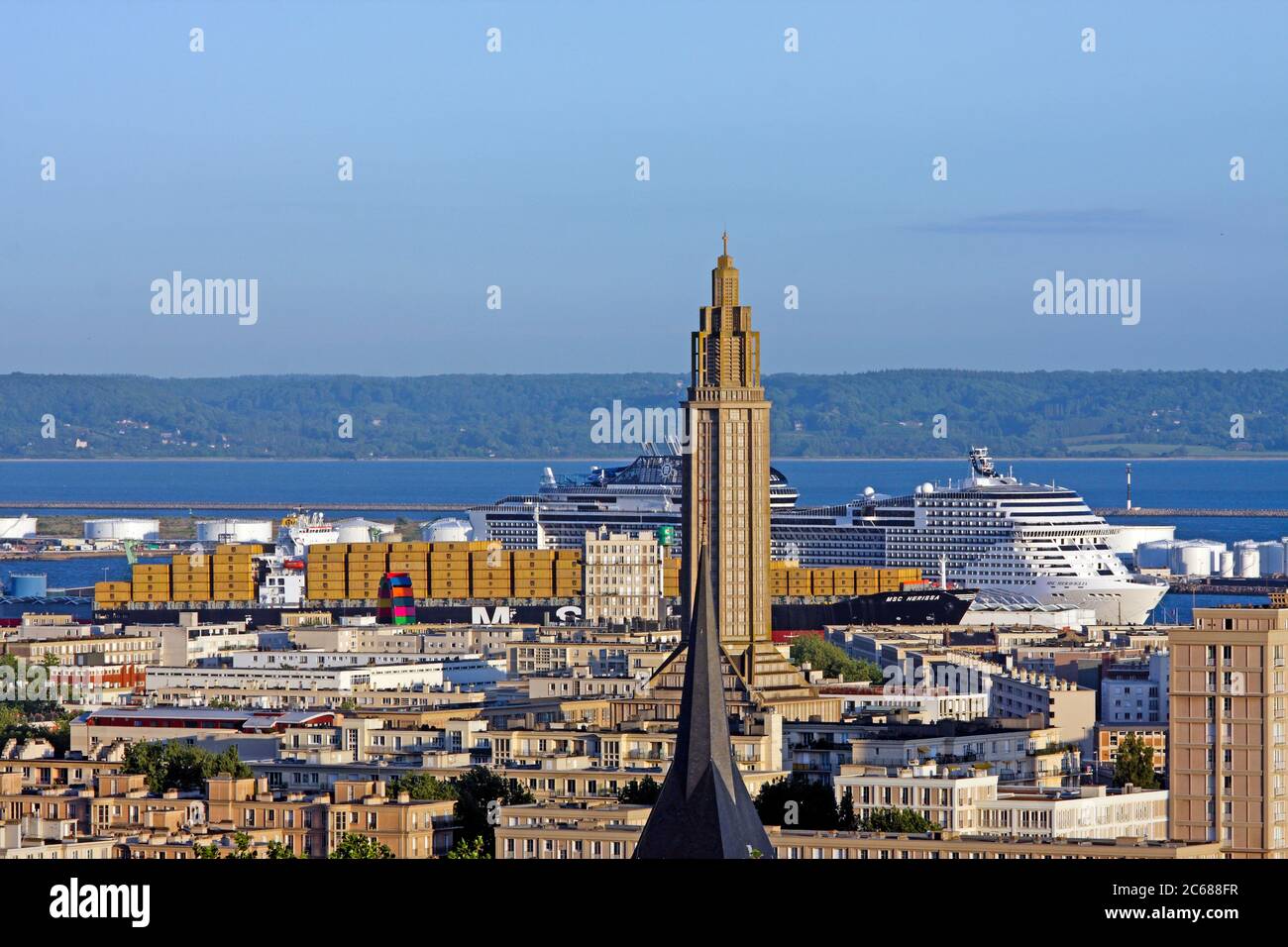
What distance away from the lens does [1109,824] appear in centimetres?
4684

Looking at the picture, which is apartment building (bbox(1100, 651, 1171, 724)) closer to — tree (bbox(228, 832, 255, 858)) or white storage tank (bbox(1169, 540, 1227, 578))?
tree (bbox(228, 832, 255, 858))

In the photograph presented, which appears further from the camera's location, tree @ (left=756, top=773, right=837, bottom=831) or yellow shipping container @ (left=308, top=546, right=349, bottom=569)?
yellow shipping container @ (left=308, top=546, right=349, bottom=569)

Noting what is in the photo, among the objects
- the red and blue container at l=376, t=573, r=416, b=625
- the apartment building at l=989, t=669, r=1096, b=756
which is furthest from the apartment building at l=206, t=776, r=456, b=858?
the red and blue container at l=376, t=573, r=416, b=625

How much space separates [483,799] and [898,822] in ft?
24.7

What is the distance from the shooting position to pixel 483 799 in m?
51.4

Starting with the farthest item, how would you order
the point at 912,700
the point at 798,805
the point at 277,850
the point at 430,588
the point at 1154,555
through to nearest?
the point at 1154,555 < the point at 430,588 < the point at 912,700 < the point at 798,805 < the point at 277,850

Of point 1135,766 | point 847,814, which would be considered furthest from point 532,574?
point 847,814

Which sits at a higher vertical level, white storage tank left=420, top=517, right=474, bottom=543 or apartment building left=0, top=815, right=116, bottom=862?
white storage tank left=420, top=517, right=474, bottom=543

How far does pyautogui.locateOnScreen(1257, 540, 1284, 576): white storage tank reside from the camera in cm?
15988

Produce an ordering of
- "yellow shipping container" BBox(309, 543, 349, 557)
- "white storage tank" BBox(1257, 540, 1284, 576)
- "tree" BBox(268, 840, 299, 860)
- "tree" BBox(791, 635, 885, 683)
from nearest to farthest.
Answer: "tree" BBox(268, 840, 299, 860), "tree" BBox(791, 635, 885, 683), "yellow shipping container" BBox(309, 543, 349, 557), "white storage tank" BBox(1257, 540, 1284, 576)

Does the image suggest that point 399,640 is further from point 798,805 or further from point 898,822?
point 898,822

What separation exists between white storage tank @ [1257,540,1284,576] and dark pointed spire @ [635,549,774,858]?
128 meters

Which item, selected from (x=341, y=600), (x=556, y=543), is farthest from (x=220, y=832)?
(x=556, y=543)
